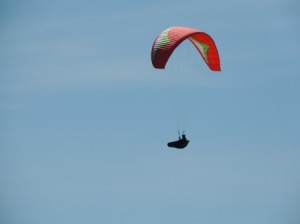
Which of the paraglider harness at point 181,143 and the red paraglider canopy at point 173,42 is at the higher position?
the red paraglider canopy at point 173,42

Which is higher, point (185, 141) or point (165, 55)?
point (165, 55)

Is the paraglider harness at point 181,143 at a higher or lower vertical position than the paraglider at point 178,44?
lower

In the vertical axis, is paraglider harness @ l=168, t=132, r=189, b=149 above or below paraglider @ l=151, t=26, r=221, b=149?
below

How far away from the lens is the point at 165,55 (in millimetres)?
75875

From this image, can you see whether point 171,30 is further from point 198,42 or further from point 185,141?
point 185,141

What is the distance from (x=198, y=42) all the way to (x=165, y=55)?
515 cm

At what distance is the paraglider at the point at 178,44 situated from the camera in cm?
7569

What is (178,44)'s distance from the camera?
75.4 meters

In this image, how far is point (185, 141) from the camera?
256 ft

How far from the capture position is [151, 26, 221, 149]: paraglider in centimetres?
7569

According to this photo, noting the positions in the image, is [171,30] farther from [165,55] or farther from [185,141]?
[185,141]

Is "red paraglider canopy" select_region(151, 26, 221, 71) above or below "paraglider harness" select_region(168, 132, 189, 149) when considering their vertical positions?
above

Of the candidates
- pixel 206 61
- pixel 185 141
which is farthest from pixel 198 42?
pixel 185 141

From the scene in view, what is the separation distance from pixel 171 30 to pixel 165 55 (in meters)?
2.79
